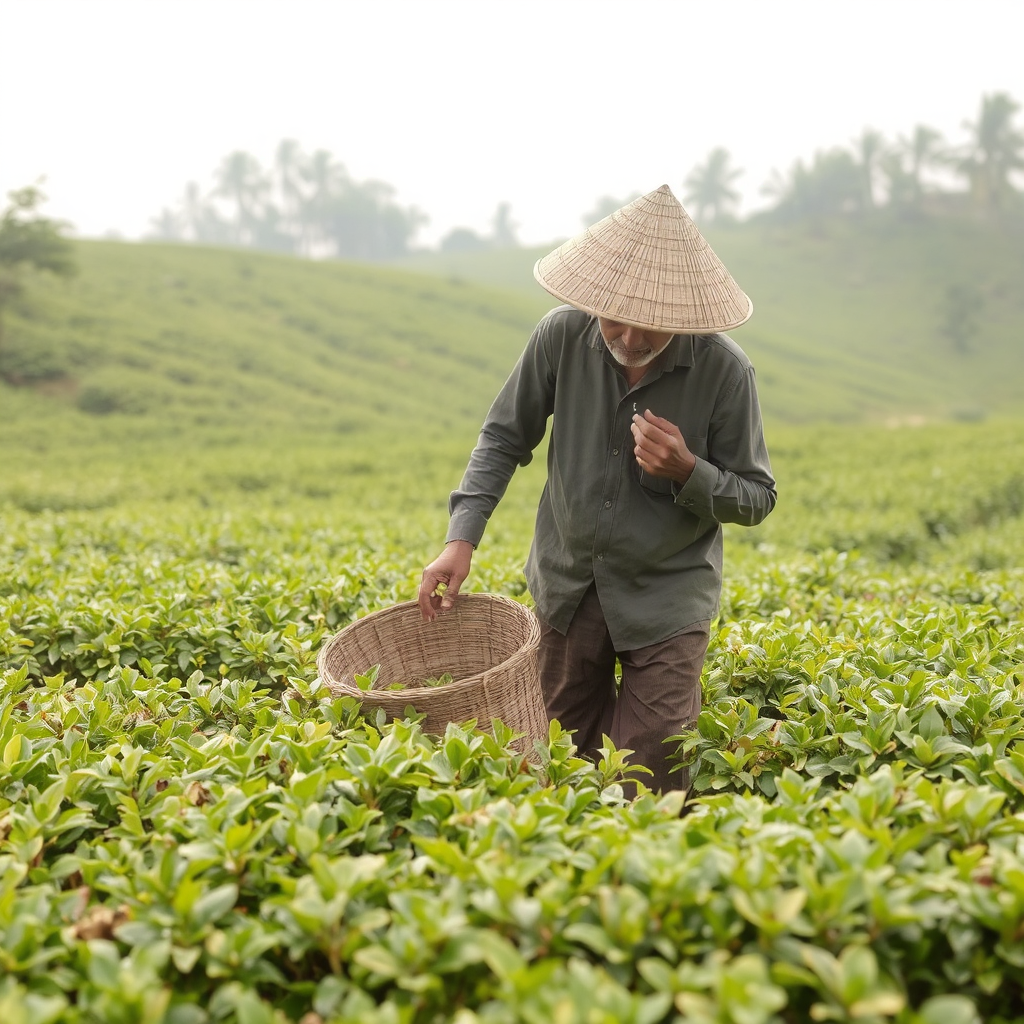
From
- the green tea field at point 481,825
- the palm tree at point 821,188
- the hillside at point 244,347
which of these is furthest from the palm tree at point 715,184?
the green tea field at point 481,825

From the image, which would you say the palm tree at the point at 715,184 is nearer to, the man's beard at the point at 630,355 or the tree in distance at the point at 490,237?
the tree in distance at the point at 490,237

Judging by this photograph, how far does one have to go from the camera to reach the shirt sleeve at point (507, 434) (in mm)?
2996

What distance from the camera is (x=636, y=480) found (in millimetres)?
2902

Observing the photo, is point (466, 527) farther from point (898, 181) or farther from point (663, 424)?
point (898, 181)

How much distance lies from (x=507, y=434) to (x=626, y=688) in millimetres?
1005

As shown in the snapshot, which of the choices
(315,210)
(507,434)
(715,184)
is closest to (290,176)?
(315,210)

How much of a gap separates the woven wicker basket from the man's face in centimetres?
90

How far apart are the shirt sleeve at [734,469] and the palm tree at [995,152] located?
76.8 metres

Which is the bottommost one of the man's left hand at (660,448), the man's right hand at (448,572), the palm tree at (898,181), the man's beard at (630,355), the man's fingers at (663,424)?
the man's right hand at (448,572)

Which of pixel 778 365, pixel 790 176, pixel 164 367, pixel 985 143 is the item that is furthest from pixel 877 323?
pixel 164 367

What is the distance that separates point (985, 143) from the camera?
222 ft

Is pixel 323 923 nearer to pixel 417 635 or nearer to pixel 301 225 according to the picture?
pixel 417 635

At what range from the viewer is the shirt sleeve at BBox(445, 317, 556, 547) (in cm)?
300

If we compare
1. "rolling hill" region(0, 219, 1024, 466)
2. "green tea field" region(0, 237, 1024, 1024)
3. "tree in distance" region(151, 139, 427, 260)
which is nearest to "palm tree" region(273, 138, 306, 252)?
"tree in distance" region(151, 139, 427, 260)
